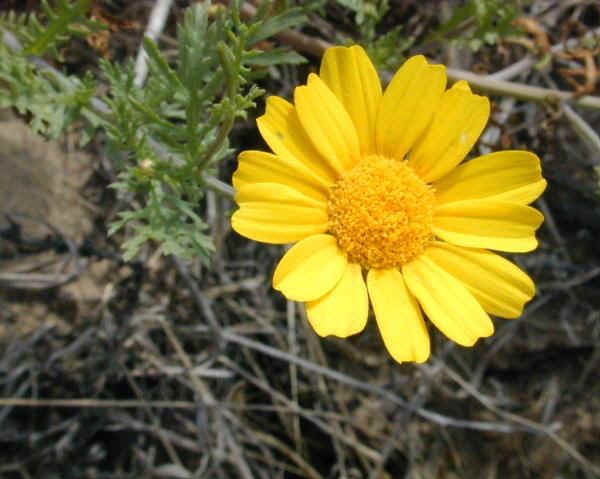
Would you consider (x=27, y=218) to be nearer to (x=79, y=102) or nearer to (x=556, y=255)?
(x=79, y=102)

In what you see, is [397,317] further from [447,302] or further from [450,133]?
[450,133]

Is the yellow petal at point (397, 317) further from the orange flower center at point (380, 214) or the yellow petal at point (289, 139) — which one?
the yellow petal at point (289, 139)

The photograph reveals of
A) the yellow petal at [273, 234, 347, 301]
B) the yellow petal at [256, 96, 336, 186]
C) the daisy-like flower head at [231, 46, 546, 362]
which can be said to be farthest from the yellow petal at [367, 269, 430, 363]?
the yellow petal at [256, 96, 336, 186]

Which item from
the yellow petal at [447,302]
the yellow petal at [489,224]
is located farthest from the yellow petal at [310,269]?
the yellow petal at [489,224]

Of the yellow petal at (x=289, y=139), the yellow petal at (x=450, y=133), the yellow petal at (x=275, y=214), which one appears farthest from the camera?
the yellow petal at (x=450, y=133)

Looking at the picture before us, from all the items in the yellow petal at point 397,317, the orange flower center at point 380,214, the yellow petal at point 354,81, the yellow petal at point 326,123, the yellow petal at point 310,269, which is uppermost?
the yellow petal at point 354,81

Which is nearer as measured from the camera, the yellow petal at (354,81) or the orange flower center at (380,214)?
the yellow petal at (354,81)
